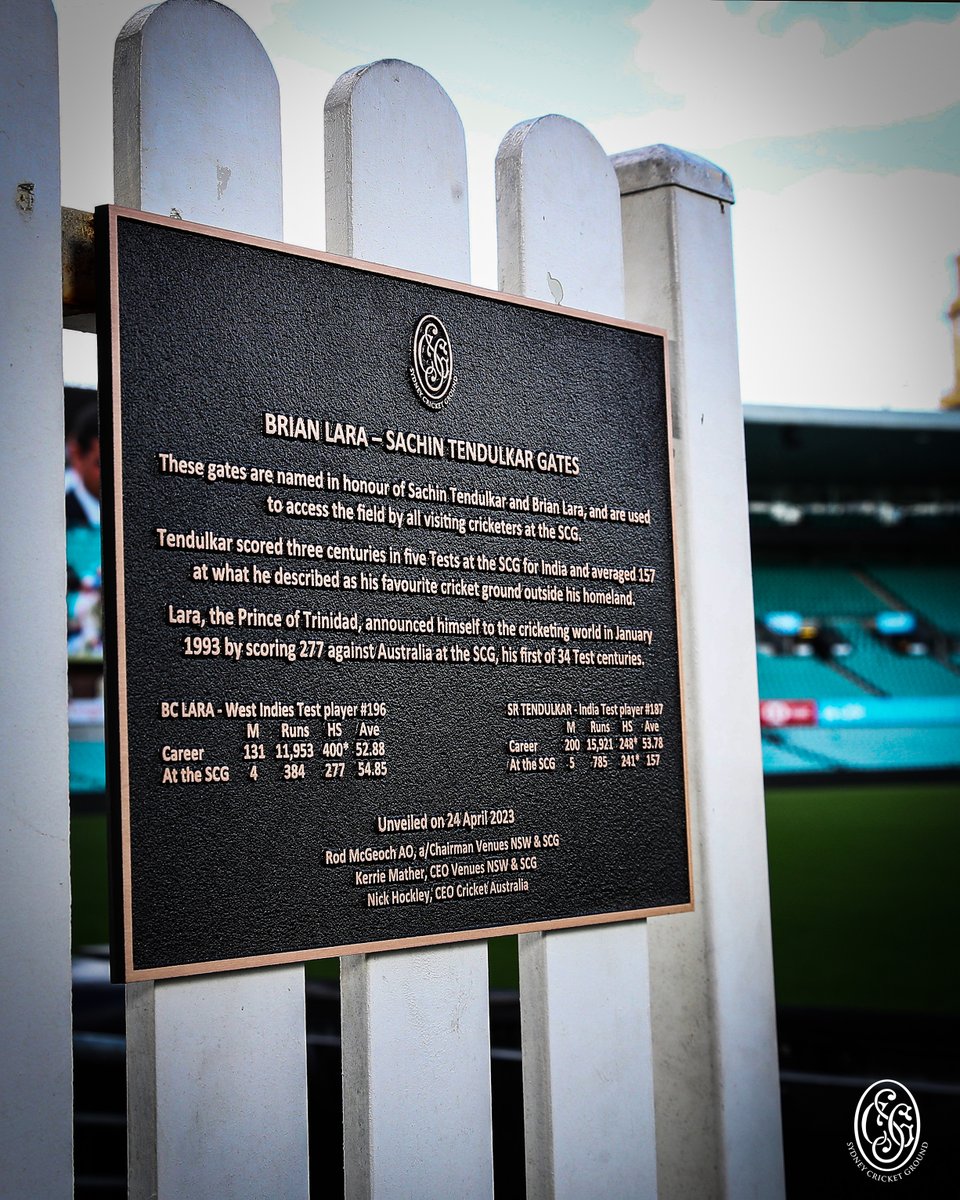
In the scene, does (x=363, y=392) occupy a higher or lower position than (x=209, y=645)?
higher

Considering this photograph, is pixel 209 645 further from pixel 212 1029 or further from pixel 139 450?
pixel 212 1029

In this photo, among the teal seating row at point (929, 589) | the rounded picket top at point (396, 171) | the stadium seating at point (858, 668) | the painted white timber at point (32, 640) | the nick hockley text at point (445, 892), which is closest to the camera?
the painted white timber at point (32, 640)

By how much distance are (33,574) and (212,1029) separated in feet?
3.02

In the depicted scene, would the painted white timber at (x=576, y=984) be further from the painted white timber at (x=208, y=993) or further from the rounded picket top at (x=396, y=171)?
the painted white timber at (x=208, y=993)

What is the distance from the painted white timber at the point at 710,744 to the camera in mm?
3432

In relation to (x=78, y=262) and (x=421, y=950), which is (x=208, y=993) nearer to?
(x=421, y=950)

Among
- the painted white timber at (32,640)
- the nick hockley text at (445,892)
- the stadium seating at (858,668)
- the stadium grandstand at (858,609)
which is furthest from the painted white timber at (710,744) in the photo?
the stadium seating at (858,668)

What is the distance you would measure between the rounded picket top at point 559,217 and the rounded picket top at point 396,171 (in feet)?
0.60

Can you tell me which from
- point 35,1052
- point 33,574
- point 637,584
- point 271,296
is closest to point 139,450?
point 33,574

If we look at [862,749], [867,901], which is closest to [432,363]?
[867,901]

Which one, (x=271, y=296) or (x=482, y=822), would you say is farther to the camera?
(x=482, y=822)

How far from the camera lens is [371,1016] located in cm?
271
